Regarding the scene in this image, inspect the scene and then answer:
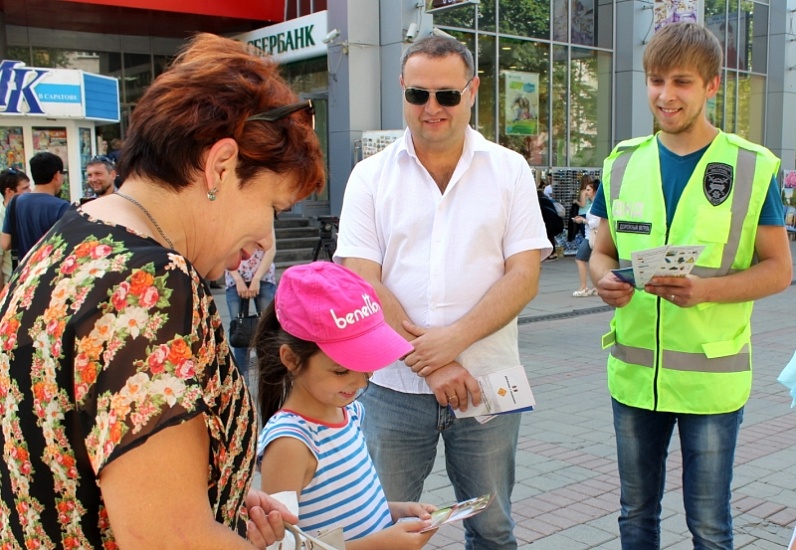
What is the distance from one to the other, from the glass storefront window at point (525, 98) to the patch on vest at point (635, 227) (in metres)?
14.7

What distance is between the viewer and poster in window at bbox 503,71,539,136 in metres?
17.4

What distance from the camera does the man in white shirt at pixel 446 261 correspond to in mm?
2643

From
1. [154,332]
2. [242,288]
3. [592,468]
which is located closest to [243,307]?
[242,288]

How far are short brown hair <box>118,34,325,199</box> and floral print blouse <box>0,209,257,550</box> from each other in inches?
6.3

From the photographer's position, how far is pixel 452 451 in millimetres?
2732

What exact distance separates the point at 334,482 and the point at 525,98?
16.5m

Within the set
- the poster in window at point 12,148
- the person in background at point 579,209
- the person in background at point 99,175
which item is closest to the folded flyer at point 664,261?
the person in background at point 99,175

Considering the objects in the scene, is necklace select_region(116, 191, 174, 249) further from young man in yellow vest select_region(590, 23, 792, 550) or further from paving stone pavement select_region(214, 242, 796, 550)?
paving stone pavement select_region(214, 242, 796, 550)

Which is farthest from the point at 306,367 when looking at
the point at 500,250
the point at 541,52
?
the point at 541,52

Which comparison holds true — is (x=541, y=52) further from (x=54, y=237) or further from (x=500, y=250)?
(x=54, y=237)

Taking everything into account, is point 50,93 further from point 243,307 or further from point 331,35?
point 243,307

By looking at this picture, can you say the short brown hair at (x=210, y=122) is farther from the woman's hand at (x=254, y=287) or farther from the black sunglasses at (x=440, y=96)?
the woman's hand at (x=254, y=287)

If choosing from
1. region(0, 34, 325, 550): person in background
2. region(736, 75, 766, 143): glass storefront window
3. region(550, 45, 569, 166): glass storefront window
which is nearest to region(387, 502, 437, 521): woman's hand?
region(0, 34, 325, 550): person in background

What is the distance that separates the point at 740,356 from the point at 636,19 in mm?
18052
